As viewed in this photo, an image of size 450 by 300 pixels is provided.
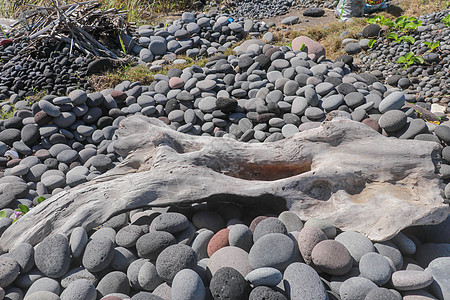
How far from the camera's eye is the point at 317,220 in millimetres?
2080

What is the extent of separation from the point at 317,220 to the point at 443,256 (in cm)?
71

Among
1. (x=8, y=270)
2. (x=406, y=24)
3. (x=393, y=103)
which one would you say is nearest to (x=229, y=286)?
(x=8, y=270)

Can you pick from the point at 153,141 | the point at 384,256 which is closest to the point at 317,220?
the point at 384,256

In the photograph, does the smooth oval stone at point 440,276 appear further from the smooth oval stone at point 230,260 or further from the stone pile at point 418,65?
the stone pile at point 418,65

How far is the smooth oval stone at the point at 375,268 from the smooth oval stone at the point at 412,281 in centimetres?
4

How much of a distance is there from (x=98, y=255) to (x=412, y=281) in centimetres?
158

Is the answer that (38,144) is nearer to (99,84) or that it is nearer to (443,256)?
(99,84)

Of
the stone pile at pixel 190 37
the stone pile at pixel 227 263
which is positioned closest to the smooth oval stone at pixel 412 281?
the stone pile at pixel 227 263

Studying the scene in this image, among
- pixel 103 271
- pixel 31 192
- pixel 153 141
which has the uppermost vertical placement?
pixel 153 141

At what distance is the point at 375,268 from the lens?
5.71ft

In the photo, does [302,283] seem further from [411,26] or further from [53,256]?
[411,26]

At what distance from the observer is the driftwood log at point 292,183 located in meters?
2.12

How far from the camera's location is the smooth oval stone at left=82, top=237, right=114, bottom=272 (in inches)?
74.8

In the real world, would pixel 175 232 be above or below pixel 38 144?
A: above
